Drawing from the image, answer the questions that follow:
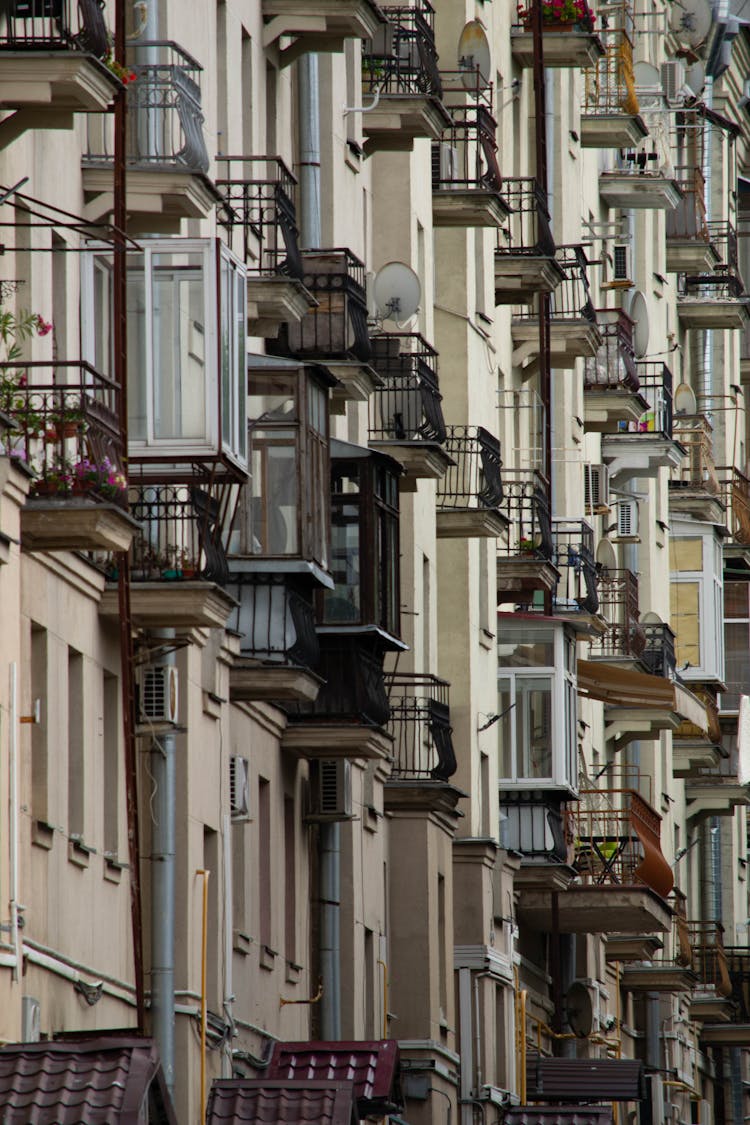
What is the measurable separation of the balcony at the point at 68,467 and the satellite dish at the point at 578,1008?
31.3m

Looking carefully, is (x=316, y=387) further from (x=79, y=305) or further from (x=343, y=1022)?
(x=343, y=1022)

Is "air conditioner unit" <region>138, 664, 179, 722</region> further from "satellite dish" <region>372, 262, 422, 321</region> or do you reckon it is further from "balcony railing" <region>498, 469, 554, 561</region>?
"balcony railing" <region>498, 469, 554, 561</region>

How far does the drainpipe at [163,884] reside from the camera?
2950 cm

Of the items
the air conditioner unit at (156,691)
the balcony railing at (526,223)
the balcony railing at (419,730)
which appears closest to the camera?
the air conditioner unit at (156,691)

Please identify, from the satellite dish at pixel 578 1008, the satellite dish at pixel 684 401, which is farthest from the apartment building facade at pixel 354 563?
the satellite dish at pixel 684 401

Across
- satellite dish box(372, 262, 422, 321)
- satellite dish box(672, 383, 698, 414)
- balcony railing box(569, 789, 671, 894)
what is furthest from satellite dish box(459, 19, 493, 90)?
satellite dish box(672, 383, 698, 414)

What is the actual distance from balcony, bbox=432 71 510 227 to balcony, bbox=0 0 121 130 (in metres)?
18.5

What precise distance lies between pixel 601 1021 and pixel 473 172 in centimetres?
1672

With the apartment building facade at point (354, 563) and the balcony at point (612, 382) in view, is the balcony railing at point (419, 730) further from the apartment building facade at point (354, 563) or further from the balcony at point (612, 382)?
the balcony at point (612, 382)

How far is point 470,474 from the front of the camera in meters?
45.9

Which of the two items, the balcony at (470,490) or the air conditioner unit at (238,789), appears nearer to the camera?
the air conditioner unit at (238,789)

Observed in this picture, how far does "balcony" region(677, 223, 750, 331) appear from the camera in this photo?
7162 cm

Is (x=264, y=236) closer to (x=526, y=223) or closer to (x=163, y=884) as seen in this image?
(x=163, y=884)

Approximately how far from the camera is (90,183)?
93.1 feet
